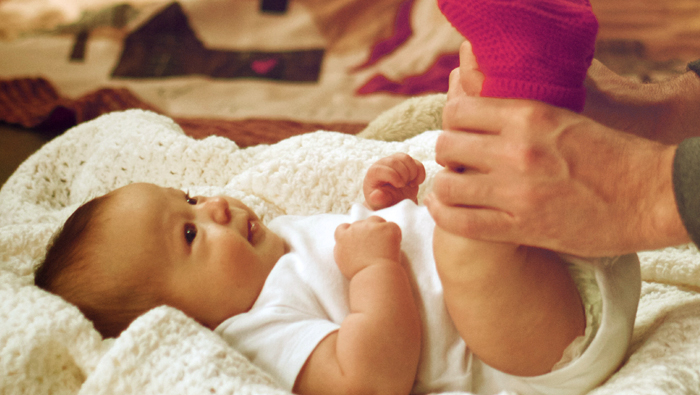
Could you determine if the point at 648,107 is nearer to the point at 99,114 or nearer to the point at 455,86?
the point at 455,86

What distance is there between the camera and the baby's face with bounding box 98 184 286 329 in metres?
0.68

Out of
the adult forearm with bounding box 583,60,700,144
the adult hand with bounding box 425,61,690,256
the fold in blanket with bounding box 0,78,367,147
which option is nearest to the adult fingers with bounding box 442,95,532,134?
the adult hand with bounding box 425,61,690,256

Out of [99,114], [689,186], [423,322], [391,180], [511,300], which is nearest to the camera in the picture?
[689,186]

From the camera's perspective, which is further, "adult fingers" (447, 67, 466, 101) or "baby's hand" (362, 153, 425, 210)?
"baby's hand" (362, 153, 425, 210)

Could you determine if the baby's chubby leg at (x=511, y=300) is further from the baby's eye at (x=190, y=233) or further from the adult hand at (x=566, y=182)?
the baby's eye at (x=190, y=233)

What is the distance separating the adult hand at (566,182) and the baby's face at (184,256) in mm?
343

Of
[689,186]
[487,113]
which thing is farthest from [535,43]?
[689,186]

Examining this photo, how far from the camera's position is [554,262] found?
0.58 metres

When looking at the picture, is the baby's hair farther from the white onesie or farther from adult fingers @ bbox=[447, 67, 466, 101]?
adult fingers @ bbox=[447, 67, 466, 101]

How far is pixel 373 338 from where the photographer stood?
593 mm

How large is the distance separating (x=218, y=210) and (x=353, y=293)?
0.77 feet

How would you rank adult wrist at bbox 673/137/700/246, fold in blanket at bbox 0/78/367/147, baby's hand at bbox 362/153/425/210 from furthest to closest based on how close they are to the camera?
fold in blanket at bbox 0/78/367/147, baby's hand at bbox 362/153/425/210, adult wrist at bbox 673/137/700/246

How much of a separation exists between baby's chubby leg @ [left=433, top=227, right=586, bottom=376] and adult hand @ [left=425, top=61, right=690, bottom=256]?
0.05 metres

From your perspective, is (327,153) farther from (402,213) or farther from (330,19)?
(330,19)
